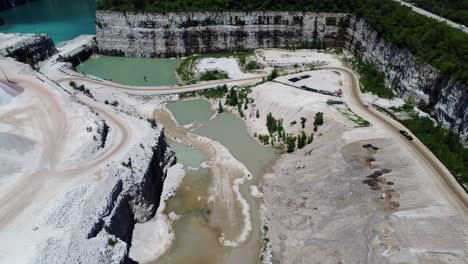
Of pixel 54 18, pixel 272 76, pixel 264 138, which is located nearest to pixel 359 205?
pixel 264 138

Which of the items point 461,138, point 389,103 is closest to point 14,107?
point 389,103

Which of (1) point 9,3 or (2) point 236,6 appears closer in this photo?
(2) point 236,6

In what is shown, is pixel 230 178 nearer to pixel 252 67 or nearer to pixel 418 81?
pixel 418 81

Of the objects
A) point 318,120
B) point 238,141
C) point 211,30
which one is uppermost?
point 211,30

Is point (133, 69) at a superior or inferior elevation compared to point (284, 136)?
superior

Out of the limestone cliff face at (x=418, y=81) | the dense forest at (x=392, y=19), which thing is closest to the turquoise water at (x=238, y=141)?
the limestone cliff face at (x=418, y=81)

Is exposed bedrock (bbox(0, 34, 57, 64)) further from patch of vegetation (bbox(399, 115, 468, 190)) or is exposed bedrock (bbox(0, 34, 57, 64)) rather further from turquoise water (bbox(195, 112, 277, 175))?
patch of vegetation (bbox(399, 115, 468, 190))

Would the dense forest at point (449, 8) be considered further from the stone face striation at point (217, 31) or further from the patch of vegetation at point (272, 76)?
the patch of vegetation at point (272, 76)
